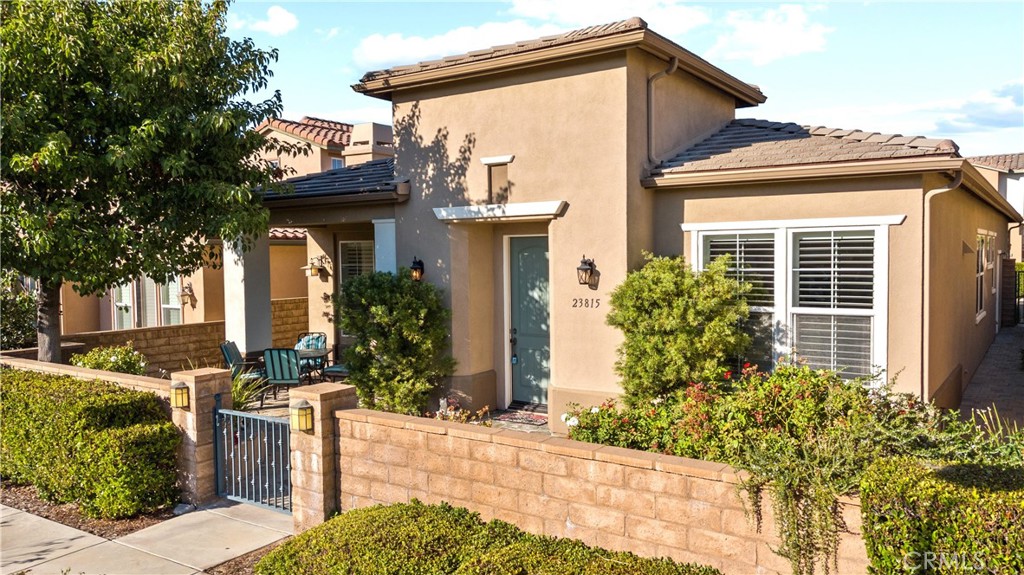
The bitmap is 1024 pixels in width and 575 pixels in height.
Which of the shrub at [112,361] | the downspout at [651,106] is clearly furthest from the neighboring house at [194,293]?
the downspout at [651,106]

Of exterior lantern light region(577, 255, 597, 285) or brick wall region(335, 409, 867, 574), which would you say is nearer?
brick wall region(335, 409, 867, 574)

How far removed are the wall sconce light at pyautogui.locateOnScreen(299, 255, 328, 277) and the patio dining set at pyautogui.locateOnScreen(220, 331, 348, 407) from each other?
1.26 meters

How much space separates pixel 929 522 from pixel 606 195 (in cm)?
599

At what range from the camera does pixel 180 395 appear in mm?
7391

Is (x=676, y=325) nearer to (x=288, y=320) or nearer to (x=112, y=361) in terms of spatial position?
(x=112, y=361)

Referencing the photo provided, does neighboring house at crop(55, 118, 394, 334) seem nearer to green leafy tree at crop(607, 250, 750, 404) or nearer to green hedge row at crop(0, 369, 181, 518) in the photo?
green hedge row at crop(0, 369, 181, 518)

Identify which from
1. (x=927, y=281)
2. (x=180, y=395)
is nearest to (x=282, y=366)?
(x=180, y=395)

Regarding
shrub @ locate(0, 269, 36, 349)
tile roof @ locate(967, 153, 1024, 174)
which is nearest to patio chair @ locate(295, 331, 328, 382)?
shrub @ locate(0, 269, 36, 349)

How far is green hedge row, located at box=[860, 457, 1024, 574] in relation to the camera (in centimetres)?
362

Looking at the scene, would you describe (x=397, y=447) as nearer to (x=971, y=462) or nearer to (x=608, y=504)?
(x=608, y=504)

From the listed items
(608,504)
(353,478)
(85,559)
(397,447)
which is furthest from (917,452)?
(85,559)

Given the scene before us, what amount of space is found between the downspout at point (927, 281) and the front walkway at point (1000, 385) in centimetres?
172

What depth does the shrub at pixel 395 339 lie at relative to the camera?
10148 millimetres

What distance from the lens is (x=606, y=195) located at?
9.20m
